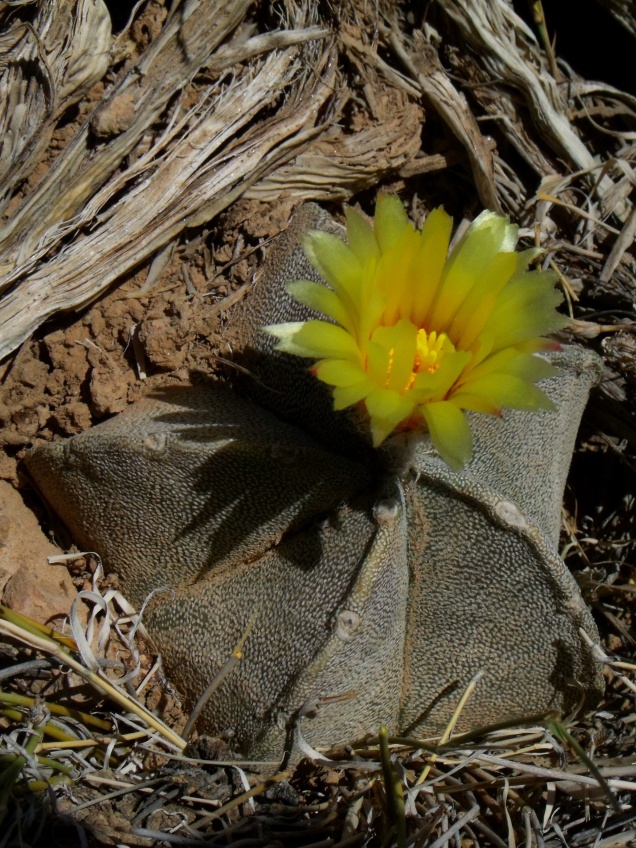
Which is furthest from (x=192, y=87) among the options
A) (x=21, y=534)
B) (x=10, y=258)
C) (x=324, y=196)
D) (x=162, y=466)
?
(x=21, y=534)

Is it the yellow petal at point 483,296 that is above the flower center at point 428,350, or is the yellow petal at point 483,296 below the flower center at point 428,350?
above

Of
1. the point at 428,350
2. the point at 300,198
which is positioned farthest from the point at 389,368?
the point at 300,198

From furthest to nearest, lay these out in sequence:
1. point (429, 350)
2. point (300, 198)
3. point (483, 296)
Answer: point (300, 198), point (429, 350), point (483, 296)

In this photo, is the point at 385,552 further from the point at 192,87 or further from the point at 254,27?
the point at 254,27

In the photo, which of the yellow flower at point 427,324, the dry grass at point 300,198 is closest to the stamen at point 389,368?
the yellow flower at point 427,324

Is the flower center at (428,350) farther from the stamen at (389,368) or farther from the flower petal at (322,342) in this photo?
the flower petal at (322,342)

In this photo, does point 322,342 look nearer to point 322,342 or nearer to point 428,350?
point 322,342
